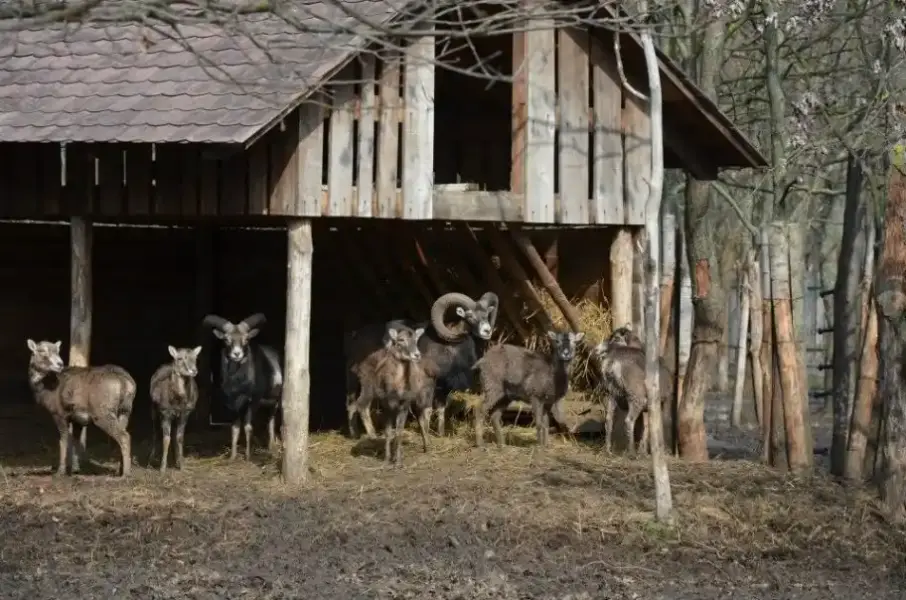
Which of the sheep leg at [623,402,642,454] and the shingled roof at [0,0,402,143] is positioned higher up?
the shingled roof at [0,0,402,143]

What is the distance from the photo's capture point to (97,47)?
1538 cm

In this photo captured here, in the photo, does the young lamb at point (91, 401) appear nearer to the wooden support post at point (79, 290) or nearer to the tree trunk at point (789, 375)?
the wooden support post at point (79, 290)

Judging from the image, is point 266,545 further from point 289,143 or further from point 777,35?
point 777,35

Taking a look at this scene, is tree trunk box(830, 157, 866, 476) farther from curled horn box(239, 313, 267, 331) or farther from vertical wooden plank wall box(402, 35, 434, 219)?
curled horn box(239, 313, 267, 331)

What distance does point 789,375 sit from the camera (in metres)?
14.4

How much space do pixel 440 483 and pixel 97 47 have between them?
5700mm

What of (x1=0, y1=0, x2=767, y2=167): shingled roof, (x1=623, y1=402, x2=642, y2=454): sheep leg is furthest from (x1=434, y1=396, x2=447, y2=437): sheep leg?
(x1=0, y1=0, x2=767, y2=167): shingled roof

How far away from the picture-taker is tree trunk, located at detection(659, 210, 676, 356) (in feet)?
53.0

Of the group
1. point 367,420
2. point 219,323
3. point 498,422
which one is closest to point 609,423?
point 498,422

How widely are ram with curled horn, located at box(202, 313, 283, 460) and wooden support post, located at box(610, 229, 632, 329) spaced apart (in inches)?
153

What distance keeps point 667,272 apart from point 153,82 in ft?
23.7

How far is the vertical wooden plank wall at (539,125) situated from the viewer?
48.9ft

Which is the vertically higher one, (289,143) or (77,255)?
(289,143)

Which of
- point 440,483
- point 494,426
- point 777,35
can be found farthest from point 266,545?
point 777,35
